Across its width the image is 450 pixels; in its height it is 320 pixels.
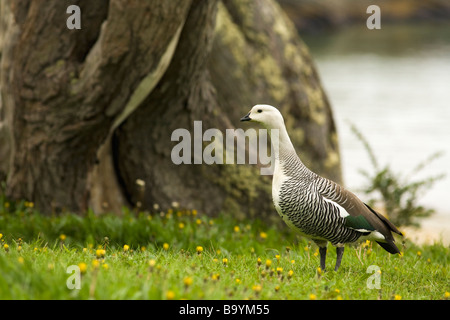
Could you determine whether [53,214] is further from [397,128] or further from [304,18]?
[304,18]

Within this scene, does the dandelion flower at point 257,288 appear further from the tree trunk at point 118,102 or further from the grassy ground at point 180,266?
the tree trunk at point 118,102

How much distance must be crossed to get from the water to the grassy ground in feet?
12.9

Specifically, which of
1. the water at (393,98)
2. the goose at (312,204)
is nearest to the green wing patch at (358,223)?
the goose at (312,204)

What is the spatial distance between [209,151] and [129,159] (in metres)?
1.08

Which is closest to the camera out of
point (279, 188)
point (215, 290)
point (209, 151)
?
point (215, 290)

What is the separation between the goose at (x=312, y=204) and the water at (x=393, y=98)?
5138 mm

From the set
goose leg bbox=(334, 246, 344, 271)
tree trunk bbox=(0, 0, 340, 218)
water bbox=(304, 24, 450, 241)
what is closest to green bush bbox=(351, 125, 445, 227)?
water bbox=(304, 24, 450, 241)

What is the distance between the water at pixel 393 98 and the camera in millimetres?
17281

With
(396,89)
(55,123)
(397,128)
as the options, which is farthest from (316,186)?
(396,89)

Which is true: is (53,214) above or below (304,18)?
below

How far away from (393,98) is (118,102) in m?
20.9

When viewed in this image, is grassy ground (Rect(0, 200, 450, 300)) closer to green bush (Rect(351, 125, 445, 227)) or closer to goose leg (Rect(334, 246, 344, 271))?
goose leg (Rect(334, 246, 344, 271))

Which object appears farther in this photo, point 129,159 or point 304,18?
point 304,18

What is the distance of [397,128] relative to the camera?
851 inches
